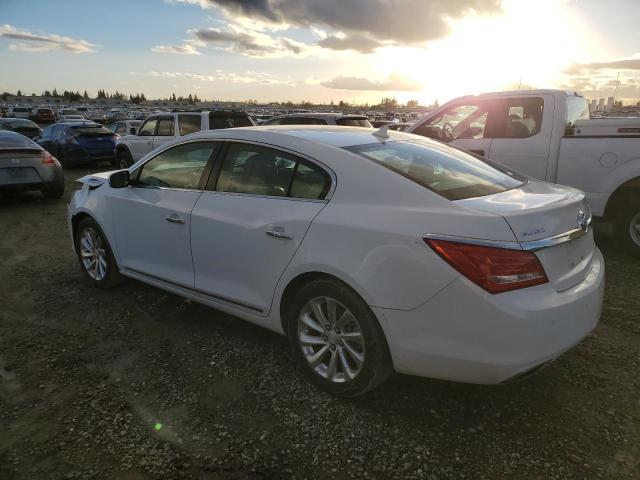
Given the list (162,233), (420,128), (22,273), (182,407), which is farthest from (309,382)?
(420,128)

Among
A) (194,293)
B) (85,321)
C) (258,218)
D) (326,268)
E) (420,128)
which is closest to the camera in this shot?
(326,268)

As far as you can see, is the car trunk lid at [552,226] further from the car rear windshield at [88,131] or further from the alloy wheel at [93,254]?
the car rear windshield at [88,131]

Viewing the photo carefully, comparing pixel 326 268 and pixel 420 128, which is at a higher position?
pixel 420 128

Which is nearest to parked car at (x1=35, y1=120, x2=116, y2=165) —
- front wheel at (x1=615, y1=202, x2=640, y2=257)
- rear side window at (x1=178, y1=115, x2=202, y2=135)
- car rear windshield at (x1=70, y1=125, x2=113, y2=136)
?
car rear windshield at (x1=70, y1=125, x2=113, y2=136)

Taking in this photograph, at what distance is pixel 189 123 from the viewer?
1205cm

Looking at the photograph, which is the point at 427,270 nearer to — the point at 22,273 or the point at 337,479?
the point at 337,479

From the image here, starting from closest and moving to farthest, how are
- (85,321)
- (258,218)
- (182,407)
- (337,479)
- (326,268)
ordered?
(337,479)
(326,268)
(182,407)
(258,218)
(85,321)

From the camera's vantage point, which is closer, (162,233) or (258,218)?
(258,218)

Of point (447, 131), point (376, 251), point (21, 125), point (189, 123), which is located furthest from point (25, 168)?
point (21, 125)

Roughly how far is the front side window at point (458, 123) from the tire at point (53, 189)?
6902mm

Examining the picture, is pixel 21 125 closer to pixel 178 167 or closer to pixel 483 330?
pixel 178 167

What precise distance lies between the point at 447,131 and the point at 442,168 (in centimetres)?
433

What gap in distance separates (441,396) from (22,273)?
186 inches

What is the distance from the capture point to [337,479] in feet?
7.86
